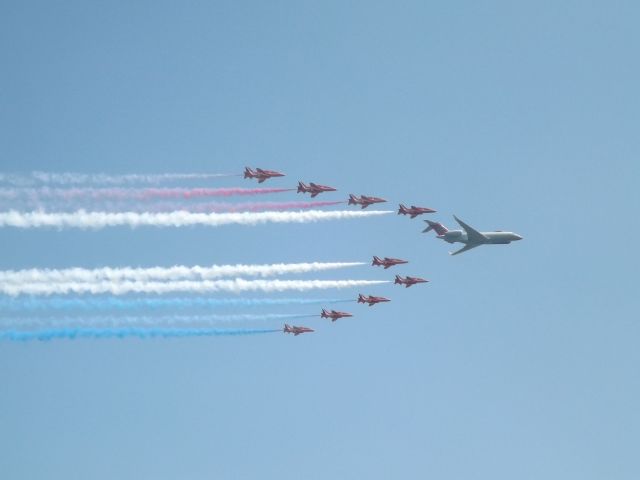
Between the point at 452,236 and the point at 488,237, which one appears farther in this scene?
the point at 488,237

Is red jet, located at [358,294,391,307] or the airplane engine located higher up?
the airplane engine

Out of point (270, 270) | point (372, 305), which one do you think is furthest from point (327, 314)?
point (270, 270)

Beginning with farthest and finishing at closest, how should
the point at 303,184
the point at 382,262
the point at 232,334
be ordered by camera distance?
the point at 382,262 < the point at 303,184 < the point at 232,334

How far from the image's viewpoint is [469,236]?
14500 centimetres

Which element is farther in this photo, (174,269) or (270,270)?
(270,270)

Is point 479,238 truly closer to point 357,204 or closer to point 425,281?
point 425,281

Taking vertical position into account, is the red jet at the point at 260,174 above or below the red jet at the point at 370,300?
above

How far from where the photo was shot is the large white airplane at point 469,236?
143 m

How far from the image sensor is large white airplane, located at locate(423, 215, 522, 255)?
143 m

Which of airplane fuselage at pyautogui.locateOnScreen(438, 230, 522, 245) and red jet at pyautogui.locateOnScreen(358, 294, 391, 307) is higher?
airplane fuselage at pyautogui.locateOnScreen(438, 230, 522, 245)

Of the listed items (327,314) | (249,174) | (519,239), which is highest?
(249,174)

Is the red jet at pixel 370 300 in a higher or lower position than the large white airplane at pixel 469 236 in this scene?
lower

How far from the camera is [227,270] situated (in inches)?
4808

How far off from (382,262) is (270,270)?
1794 cm
